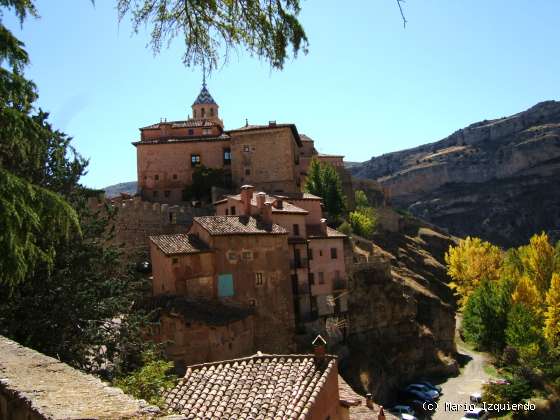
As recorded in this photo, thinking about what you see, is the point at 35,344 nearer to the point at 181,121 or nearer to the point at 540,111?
the point at 181,121

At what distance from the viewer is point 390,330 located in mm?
36062

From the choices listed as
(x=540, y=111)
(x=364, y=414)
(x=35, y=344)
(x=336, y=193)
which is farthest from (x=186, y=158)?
(x=540, y=111)

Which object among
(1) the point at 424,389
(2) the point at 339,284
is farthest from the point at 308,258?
(1) the point at 424,389

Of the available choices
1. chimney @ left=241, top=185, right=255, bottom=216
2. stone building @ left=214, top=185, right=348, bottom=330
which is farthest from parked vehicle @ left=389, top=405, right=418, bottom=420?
chimney @ left=241, top=185, right=255, bottom=216

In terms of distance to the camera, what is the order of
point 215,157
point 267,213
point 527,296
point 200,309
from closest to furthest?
point 200,309, point 267,213, point 527,296, point 215,157

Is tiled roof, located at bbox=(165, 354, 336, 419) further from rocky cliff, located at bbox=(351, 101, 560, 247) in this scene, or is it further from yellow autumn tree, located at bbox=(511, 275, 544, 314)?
rocky cliff, located at bbox=(351, 101, 560, 247)

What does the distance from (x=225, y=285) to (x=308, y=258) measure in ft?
20.8

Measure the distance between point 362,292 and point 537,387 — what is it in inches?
425

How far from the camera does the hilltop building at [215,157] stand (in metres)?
43.8

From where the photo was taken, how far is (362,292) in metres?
34.6

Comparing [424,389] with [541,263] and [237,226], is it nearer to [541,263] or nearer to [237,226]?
[237,226]

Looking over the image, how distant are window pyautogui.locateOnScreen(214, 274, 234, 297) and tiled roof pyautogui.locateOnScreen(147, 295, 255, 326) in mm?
428

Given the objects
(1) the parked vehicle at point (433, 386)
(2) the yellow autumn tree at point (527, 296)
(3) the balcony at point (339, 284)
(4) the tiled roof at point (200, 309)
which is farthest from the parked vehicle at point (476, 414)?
(4) the tiled roof at point (200, 309)

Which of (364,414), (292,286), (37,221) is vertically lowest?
(364,414)
